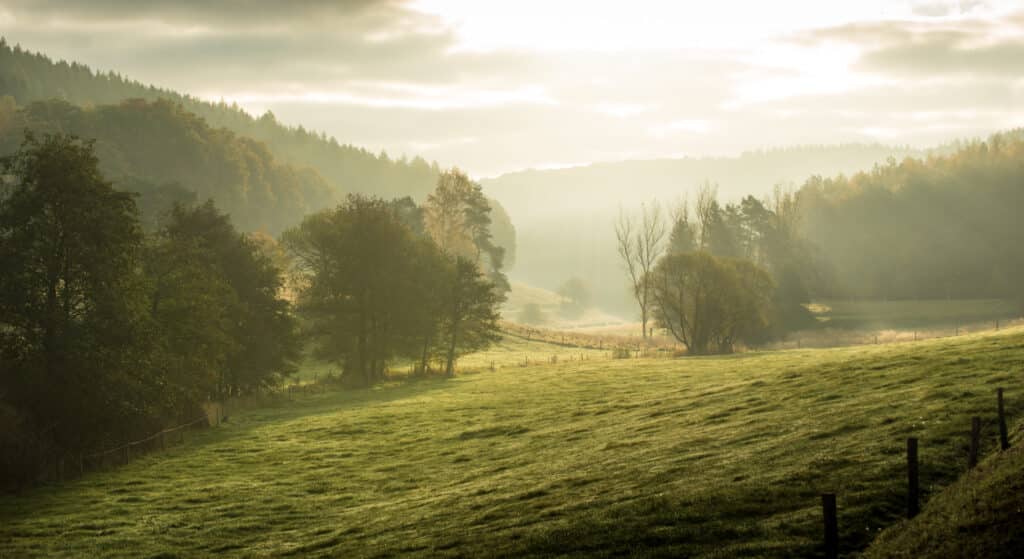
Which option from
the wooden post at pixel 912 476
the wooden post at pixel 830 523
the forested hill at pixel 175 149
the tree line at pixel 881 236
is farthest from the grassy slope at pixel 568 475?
the forested hill at pixel 175 149

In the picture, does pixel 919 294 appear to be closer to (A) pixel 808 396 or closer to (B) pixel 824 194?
(B) pixel 824 194

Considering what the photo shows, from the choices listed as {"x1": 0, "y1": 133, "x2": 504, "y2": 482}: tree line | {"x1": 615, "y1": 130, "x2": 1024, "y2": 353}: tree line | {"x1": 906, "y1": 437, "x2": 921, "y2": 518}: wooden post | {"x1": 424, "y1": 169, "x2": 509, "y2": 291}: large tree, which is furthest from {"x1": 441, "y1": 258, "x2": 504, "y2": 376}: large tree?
{"x1": 906, "y1": 437, "x2": 921, "y2": 518}: wooden post

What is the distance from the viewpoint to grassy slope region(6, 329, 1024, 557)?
23.1 metres

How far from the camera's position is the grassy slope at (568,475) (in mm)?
23141

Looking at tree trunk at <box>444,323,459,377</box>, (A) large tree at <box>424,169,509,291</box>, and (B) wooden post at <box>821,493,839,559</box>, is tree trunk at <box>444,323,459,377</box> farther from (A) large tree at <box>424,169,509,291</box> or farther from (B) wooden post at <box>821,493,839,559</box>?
(B) wooden post at <box>821,493,839,559</box>

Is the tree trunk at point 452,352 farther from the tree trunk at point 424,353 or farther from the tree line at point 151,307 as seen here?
the tree trunk at point 424,353

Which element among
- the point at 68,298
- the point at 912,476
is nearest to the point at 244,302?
the point at 68,298

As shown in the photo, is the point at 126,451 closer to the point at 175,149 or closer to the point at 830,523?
the point at 830,523

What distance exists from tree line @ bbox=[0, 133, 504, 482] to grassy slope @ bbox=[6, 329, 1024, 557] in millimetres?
4064

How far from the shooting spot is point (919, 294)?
509 ft

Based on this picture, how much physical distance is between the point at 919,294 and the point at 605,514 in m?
149

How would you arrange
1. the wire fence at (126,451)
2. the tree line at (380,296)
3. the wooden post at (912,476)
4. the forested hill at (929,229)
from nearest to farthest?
the wooden post at (912,476) → the wire fence at (126,451) → the tree line at (380,296) → the forested hill at (929,229)

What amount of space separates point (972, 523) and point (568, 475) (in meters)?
16.9

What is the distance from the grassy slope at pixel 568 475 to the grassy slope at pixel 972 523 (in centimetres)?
154
